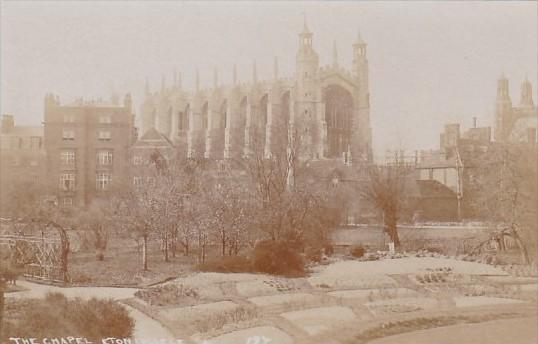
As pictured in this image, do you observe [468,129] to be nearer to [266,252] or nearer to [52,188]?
[266,252]

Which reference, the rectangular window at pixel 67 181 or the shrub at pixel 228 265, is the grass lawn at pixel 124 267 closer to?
the shrub at pixel 228 265

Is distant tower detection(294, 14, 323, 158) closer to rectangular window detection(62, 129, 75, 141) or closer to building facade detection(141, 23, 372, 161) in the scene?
building facade detection(141, 23, 372, 161)

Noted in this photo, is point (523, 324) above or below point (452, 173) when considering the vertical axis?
below

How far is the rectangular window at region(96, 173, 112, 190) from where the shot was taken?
624 inches

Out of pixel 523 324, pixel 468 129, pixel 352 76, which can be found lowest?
pixel 523 324

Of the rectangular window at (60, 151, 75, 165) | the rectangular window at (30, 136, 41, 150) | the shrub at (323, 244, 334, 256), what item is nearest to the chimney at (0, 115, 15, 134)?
the rectangular window at (30, 136, 41, 150)

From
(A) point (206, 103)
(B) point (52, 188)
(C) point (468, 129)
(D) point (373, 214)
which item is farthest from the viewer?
(A) point (206, 103)

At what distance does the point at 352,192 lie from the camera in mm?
25688

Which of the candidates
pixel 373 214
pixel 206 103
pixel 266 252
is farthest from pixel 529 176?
pixel 206 103

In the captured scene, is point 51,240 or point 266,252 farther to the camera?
point 266,252

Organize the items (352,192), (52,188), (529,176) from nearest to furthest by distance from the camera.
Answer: (52,188) < (529,176) < (352,192)

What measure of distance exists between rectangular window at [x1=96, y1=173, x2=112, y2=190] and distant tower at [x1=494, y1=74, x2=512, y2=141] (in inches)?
458

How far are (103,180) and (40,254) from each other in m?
2.82

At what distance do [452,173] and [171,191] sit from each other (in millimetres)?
17905
